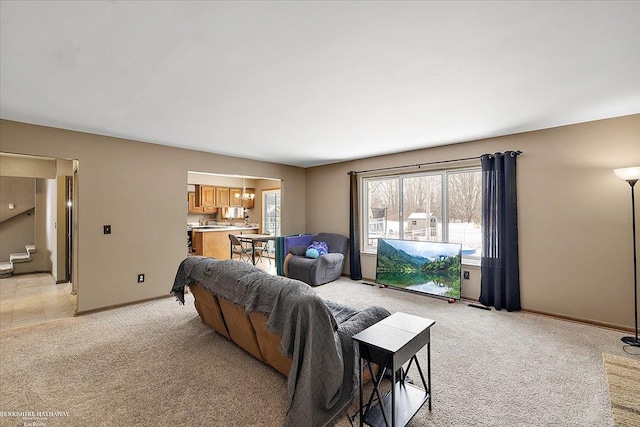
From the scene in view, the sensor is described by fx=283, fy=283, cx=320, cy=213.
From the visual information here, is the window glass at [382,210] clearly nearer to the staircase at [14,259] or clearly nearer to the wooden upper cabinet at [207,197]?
the wooden upper cabinet at [207,197]

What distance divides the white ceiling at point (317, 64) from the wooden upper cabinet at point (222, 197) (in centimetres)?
526

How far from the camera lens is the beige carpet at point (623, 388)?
191 centimetres

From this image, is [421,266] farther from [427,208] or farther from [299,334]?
[299,334]

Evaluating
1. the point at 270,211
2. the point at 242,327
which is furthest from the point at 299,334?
the point at 270,211

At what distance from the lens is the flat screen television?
173 inches

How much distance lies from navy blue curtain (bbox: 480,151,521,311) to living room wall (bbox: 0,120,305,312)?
456 centimetres

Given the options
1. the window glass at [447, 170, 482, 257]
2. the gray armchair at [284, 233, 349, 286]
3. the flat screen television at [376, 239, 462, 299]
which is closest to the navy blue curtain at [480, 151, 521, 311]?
the window glass at [447, 170, 482, 257]

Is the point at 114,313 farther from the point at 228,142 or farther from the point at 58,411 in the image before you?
the point at 228,142

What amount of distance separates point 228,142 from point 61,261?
4201 millimetres

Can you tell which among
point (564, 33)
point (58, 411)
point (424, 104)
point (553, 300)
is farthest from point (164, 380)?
point (553, 300)

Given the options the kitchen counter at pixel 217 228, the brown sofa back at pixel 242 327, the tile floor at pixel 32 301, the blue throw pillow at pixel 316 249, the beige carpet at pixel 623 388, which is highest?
the kitchen counter at pixel 217 228

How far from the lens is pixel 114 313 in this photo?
386 centimetres

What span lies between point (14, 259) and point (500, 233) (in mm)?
9337

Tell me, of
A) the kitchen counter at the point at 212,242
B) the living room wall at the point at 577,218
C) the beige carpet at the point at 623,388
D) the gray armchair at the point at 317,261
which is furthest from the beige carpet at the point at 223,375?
the kitchen counter at the point at 212,242
